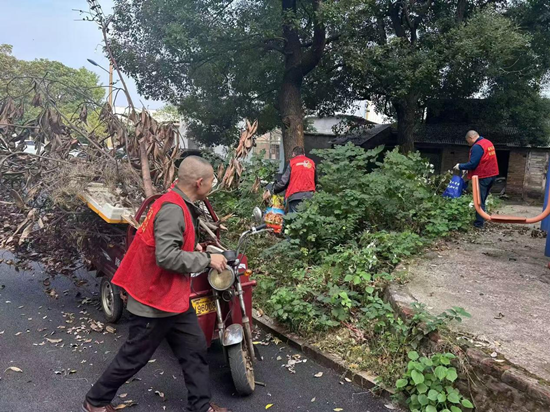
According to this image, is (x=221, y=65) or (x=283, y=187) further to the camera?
(x=221, y=65)

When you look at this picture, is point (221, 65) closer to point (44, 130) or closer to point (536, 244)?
point (44, 130)

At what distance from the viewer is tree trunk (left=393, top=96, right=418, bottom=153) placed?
14461mm

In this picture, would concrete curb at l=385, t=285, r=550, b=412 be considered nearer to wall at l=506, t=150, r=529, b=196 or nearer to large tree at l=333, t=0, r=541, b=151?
large tree at l=333, t=0, r=541, b=151

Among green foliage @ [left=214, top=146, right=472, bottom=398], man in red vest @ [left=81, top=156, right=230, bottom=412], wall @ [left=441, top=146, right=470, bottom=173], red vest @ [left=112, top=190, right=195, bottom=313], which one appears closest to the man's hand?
man in red vest @ [left=81, top=156, right=230, bottom=412]

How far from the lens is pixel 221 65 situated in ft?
41.6

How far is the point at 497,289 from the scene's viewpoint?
473 centimetres

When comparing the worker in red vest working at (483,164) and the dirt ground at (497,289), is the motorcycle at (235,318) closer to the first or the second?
the dirt ground at (497,289)

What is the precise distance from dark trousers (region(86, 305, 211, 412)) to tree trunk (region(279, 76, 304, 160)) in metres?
9.80

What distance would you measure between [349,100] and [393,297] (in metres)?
12.4

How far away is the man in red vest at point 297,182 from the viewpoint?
22.6 feet

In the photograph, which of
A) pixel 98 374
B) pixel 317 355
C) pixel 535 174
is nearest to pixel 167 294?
pixel 98 374

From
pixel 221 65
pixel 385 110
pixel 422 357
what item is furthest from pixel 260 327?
pixel 385 110

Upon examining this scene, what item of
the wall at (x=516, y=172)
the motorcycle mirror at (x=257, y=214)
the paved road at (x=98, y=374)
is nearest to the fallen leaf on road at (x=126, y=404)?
the paved road at (x=98, y=374)

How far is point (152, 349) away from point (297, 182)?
4174 millimetres
